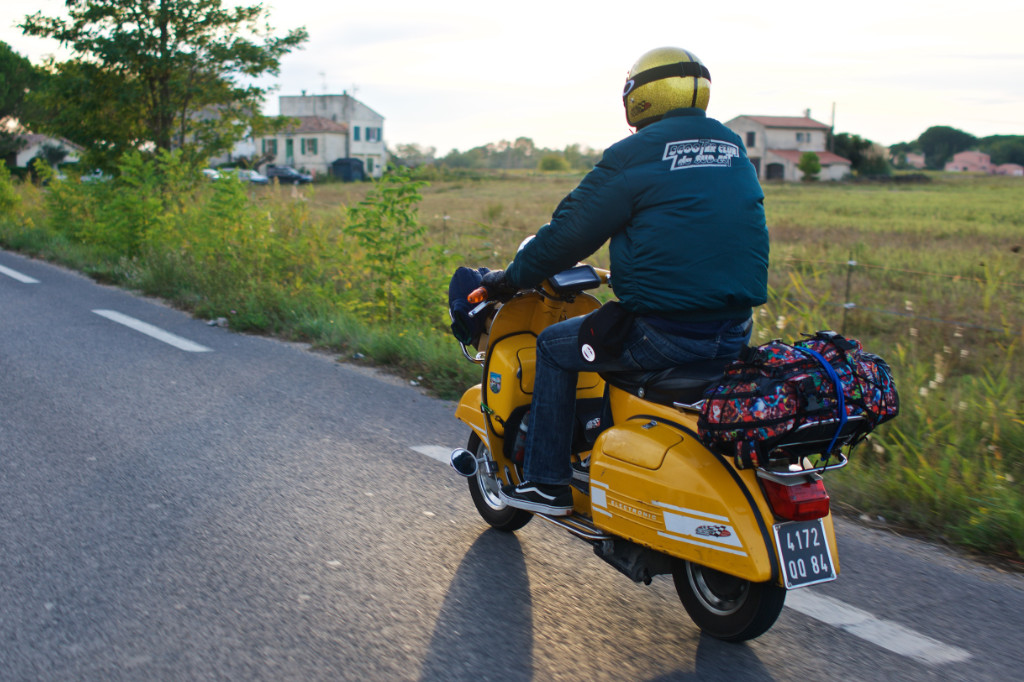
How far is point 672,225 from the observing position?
285 centimetres

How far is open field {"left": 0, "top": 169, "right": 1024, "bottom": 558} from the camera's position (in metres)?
4.50

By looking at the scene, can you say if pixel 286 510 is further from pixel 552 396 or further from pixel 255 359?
pixel 255 359

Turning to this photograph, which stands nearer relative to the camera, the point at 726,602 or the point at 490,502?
the point at 726,602

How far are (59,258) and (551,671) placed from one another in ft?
46.8

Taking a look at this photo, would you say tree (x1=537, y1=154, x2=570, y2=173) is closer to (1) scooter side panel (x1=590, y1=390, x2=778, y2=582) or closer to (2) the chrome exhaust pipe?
(2) the chrome exhaust pipe

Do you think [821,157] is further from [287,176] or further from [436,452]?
[436,452]

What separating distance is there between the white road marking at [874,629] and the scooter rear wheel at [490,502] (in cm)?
119

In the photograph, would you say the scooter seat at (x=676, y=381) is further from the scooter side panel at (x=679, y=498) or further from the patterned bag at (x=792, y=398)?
the patterned bag at (x=792, y=398)

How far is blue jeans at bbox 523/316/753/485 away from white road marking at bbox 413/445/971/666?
3.36 feet

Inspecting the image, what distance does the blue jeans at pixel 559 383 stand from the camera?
10.0ft

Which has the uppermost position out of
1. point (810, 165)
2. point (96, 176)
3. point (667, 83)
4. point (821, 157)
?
point (821, 157)

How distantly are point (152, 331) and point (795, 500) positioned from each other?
7.55 m

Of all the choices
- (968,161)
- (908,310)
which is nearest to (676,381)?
(908,310)

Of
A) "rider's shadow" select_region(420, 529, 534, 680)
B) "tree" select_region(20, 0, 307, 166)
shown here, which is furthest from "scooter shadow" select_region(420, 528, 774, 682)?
"tree" select_region(20, 0, 307, 166)
